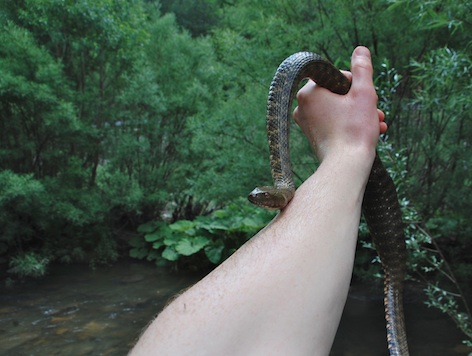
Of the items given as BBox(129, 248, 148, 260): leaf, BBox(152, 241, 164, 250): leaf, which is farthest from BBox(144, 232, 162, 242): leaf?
BBox(129, 248, 148, 260): leaf

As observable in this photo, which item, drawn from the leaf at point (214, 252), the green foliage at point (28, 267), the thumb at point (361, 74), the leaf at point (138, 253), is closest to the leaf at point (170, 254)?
the leaf at point (214, 252)

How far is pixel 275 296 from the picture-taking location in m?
1.05

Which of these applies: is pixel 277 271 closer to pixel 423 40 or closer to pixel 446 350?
pixel 446 350

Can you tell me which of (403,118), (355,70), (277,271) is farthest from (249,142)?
(277,271)

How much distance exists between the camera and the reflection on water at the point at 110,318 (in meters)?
5.15

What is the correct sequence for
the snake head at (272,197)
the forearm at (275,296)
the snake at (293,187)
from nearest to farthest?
the forearm at (275,296), the snake head at (272,197), the snake at (293,187)

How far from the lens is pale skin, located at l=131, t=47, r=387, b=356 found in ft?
3.31

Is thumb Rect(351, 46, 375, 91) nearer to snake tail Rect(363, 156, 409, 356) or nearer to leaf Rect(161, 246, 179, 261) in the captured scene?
snake tail Rect(363, 156, 409, 356)

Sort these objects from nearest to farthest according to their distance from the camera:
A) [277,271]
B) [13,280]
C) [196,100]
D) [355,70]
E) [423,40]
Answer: [277,271] → [355,70] → [423,40] → [13,280] → [196,100]

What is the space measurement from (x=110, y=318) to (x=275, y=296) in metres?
5.59

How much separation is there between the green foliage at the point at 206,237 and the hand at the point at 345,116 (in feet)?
17.9

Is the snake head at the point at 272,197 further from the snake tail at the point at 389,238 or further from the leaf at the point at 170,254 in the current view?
the leaf at the point at 170,254

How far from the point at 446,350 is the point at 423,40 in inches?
→ 152

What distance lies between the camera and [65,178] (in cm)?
855
